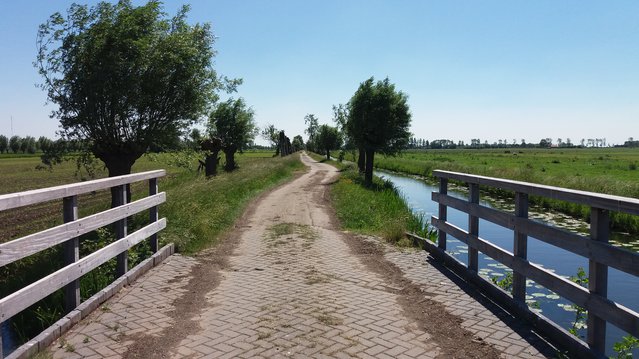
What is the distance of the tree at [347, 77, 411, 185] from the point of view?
29.4 meters

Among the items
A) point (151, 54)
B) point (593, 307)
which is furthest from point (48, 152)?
point (593, 307)

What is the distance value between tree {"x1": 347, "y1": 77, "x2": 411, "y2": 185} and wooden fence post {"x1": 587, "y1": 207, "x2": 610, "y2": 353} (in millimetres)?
Result: 25266

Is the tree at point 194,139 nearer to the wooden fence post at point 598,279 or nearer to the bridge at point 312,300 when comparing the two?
the bridge at point 312,300

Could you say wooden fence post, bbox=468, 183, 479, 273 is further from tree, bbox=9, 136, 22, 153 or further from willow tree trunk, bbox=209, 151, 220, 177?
tree, bbox=9, 136, 22, 153

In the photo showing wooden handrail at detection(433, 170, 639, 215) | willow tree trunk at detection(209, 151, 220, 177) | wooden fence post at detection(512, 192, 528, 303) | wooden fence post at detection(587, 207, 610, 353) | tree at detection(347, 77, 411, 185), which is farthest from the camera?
tree at detection(347, 77, 411, 185)

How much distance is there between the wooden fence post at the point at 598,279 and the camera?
144 inches

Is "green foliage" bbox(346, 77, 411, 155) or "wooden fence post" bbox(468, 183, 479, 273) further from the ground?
"green foliage" bbox(346, 77, 411, 155)

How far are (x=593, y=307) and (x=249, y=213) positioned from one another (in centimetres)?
1117

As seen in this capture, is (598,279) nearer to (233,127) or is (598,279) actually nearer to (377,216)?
(377,216)

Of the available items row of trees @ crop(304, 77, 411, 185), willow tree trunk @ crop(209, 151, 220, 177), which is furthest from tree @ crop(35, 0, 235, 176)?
row of trees @ crop(304, 77, 411, 185)

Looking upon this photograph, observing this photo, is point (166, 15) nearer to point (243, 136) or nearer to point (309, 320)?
point (309, 320)

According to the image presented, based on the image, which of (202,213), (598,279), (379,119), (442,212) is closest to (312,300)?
(598,279)

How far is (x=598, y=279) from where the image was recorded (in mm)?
3705

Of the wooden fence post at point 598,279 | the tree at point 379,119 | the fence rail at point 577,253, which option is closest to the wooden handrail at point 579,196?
the fence rail at point 577,253
